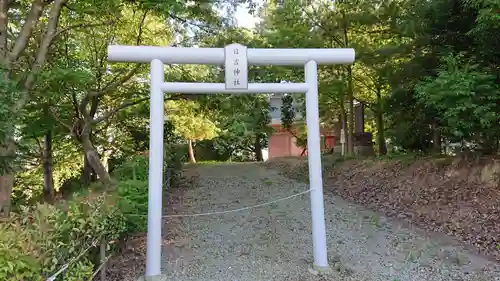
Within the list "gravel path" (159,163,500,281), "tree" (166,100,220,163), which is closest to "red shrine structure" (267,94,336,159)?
"tree" (166,100,220,163)

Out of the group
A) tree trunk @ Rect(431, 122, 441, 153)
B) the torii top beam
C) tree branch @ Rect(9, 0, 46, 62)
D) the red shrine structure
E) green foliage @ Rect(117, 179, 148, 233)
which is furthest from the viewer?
the red shrine structure

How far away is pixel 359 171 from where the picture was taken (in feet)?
31.0

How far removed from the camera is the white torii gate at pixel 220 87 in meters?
4.01

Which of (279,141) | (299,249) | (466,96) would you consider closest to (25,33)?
(299,249)

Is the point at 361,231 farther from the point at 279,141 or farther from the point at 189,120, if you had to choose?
the point at 279,141

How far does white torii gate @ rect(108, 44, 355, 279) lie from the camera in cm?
401

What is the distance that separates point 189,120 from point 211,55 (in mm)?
10454

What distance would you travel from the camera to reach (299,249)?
483cm

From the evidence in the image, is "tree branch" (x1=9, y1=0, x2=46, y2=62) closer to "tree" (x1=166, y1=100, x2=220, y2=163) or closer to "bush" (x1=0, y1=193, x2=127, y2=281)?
"bush" (x1=0, y1=193, x2=127, y2=281)

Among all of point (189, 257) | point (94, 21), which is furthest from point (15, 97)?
point (94, 21)

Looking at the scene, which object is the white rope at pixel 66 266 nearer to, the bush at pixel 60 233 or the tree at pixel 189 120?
the bush at pixel 60 233

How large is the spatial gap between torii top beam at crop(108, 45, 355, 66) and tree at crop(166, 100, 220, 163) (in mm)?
6521

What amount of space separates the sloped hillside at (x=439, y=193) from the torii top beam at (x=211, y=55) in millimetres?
2991

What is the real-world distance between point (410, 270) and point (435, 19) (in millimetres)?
4926
